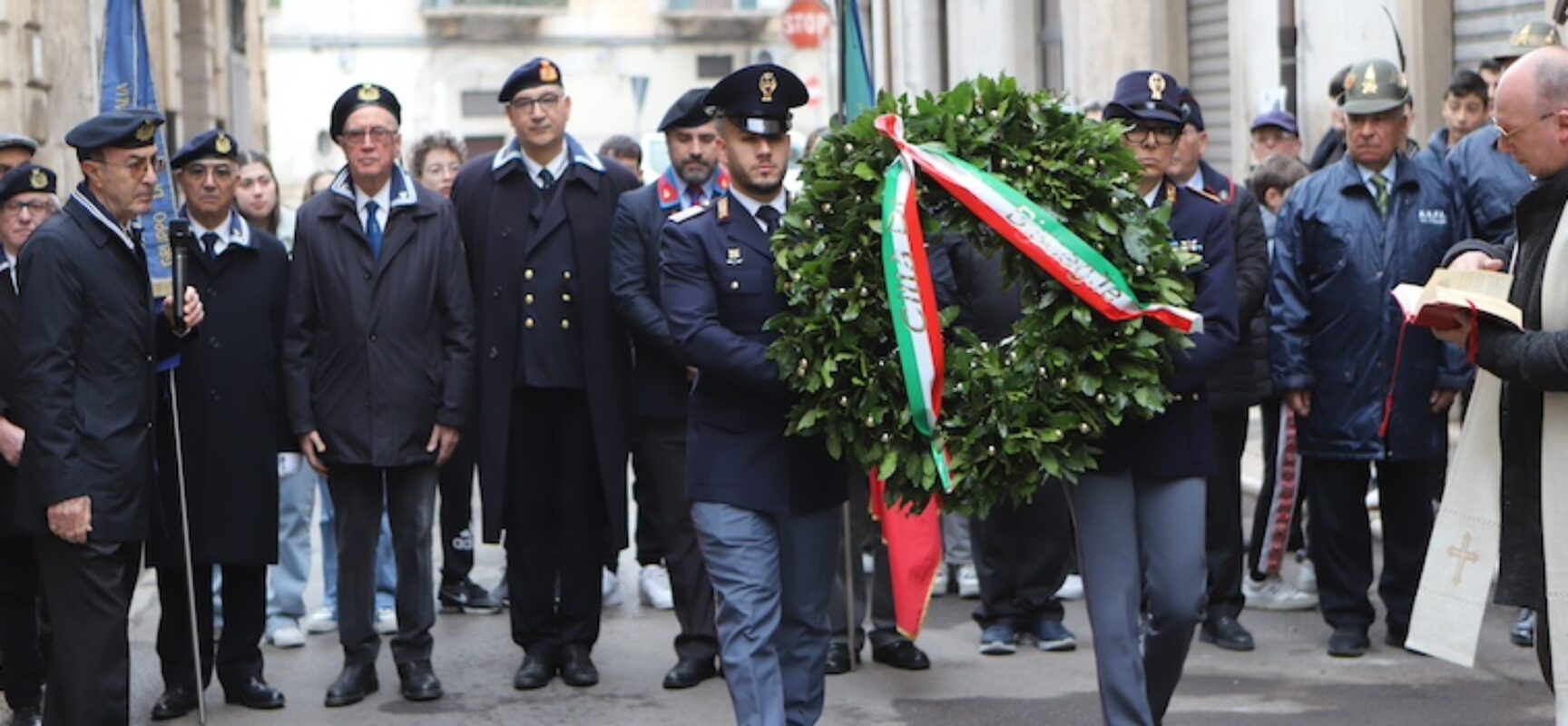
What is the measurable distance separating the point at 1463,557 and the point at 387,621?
19.1ft

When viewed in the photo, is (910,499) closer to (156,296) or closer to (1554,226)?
(1554,226)

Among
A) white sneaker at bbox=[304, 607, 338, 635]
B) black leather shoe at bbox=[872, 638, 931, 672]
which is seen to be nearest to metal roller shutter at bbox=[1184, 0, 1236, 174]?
white sneaker at bbox=[304, 607, 338, 635]

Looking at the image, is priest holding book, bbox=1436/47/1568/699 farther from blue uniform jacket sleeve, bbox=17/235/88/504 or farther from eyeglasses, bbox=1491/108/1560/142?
blue uniform jacket sleeve, bbox=17/235/88/504

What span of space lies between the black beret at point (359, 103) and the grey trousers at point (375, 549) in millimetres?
1267

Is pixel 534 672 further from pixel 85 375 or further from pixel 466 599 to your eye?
pixel 85 375

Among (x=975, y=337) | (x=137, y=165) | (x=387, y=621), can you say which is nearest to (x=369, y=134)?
(x=137, y=165)

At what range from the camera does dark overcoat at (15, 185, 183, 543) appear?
767 cm

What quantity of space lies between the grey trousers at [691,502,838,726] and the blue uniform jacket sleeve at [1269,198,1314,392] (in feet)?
9.05

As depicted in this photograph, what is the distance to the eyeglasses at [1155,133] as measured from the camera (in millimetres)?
7875

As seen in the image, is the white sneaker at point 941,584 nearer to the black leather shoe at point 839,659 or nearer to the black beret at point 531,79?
the black leather shoe at point 839,659

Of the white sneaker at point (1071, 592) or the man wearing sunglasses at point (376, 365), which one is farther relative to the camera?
the white sneaker at point (1071, 592)

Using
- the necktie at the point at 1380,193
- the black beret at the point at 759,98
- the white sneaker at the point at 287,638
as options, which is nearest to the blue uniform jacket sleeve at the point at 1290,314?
the necktie at the point at 1380,193

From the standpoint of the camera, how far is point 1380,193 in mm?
9602

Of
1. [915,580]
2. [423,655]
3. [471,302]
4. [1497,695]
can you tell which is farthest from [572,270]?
[1497,695]
